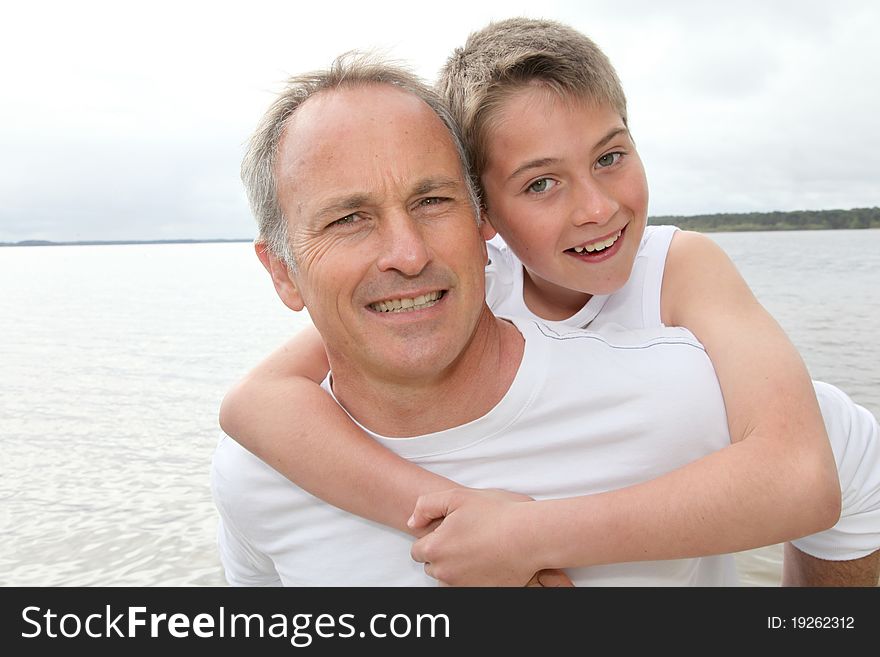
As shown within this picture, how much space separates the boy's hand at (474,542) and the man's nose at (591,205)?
1.15m

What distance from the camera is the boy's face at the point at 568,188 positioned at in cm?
284

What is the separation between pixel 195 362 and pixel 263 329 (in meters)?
5.61

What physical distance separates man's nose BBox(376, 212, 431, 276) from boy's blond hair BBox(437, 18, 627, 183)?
0.90 m

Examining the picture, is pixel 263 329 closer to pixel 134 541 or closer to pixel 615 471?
pixel 134 541

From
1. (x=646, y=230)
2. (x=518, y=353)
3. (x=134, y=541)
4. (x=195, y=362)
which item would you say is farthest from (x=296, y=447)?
(x=195, y=362)

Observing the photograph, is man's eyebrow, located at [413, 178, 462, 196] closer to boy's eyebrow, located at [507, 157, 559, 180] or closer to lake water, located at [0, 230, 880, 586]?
boy's eyebrow, located at [507, 157, 559, 180]

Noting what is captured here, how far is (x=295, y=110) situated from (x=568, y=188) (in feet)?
3.40

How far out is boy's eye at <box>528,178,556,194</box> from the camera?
291 cm

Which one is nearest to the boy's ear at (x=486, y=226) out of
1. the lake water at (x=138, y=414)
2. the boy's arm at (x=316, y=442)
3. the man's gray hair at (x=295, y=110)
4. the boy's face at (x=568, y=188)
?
the boy's face at (x=568, y=188)

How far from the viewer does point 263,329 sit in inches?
814

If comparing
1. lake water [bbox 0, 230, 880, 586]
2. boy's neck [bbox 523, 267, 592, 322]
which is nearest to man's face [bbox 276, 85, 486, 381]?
boy's neck [bbox 523, 267, 592, 322]

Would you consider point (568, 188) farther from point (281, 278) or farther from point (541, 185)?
point (281, 278)

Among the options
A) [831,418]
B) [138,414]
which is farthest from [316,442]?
[138,414]

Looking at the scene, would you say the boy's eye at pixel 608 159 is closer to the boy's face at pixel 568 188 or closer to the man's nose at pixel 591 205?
the boy's face at pixel 568 188
